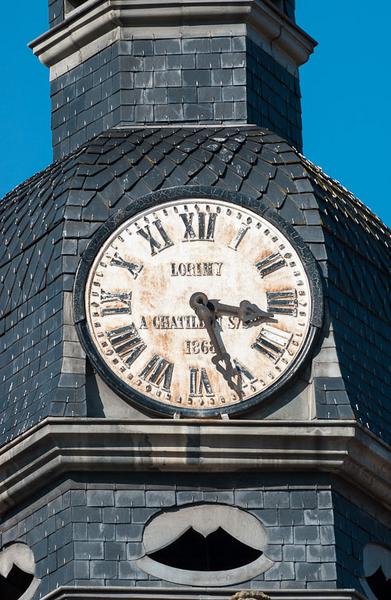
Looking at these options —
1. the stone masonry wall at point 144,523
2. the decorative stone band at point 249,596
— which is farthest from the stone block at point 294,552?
the decorative stone band at point 249,596

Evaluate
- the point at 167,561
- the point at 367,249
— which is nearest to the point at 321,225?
the point at 367,249

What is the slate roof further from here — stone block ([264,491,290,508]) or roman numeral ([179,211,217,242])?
stone block ([264,491,290,508])

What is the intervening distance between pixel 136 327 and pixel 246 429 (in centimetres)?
200

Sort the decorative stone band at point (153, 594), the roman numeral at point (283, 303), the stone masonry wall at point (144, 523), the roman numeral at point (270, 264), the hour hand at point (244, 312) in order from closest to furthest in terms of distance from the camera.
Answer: the decorative stone band at point (153, 594) < the stone masonry wall at point (144, 523) < the hour hand at point (244, 312) < the roman numeral at point (283, 303) < the roman numeral at point (270, 264)

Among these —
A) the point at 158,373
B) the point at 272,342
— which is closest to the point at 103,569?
the point at 158,373

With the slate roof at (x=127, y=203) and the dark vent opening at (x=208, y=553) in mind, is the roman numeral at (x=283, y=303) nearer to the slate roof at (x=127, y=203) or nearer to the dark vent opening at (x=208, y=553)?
the slate roof at (x=127, y=203)

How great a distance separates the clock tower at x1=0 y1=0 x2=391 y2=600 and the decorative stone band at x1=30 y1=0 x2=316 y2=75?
4.92ft

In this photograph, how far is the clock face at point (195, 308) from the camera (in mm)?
49188

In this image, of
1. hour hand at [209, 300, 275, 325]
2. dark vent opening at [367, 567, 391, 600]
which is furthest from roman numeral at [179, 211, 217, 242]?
dark vent opening at [367, 567, 391, 600]

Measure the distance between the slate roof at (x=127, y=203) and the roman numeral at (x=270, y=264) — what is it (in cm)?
42

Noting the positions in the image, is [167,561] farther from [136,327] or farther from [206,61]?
[206,61]

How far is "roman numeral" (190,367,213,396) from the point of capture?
49.1 metres

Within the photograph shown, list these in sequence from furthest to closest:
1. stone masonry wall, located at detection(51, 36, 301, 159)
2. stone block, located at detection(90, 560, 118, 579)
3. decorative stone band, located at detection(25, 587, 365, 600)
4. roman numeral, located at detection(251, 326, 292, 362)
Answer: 1. stone masonry wall, located at detection(51, 36, 301, 159)
2. roman numeral, located at detection(251, 326, 292, 362)
3. stone block, located at detection(90, 560, 118, 579)
4. decorative stone band, located at detection(25, 587, 365, 600)

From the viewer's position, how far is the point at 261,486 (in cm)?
4884
